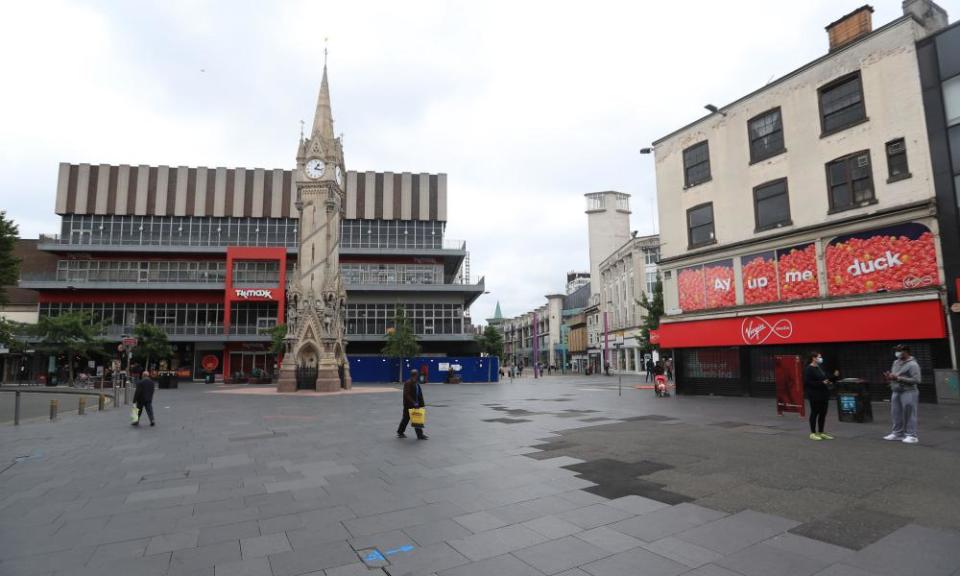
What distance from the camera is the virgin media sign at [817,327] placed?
15398mm

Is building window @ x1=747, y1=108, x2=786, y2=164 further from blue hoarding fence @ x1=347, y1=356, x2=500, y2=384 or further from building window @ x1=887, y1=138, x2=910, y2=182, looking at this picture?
blue hoarding fence @ x1=347, y1=356, x2=500, y2=384

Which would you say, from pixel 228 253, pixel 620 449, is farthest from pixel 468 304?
pixel 620 449

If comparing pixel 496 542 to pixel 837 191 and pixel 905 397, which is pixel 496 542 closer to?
pixel 905 397

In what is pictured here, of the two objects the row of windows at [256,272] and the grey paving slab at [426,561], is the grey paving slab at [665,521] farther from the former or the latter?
the row of windows at [256,272]

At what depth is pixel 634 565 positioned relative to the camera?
4.27 meters

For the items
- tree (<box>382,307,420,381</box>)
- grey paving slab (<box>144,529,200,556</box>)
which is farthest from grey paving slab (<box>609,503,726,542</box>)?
tree (<box>382,307,420,381</box>)

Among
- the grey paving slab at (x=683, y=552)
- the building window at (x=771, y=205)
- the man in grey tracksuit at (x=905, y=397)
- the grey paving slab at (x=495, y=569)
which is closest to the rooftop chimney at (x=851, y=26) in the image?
the building window at (x=771, y=205)

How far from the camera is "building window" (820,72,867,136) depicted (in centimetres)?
1775

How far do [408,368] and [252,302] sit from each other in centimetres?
2021

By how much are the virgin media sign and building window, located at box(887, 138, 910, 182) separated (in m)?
4.28

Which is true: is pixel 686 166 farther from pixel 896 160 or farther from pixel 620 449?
pixel 620 449

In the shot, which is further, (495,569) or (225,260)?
(225,260)

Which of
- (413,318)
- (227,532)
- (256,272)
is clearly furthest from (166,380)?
(227,532)

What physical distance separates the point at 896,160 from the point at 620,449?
15335mm
